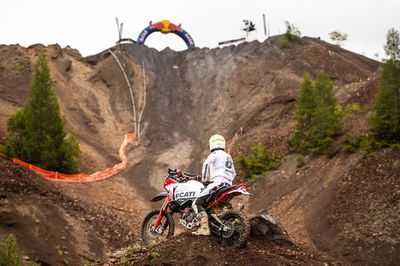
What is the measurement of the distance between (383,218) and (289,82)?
26633mm

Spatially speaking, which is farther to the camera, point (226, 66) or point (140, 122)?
point (226, 66)

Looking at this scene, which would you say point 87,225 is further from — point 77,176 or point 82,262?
point 77,176

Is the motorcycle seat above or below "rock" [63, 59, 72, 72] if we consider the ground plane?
below

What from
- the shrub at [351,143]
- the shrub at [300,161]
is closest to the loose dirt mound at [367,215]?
the shrub at [351,143]

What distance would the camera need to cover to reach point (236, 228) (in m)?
8.94

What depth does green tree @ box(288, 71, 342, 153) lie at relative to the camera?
24.1 m

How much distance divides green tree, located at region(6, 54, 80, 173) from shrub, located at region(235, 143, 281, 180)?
10128 mm

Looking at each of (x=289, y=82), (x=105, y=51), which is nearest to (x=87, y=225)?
(x=289, y=82)

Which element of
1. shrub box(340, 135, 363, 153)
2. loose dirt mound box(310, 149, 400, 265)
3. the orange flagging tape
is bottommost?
loose dirt mound box(310, 149, 400, 265)

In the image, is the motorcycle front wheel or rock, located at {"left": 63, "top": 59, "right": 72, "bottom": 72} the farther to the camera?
rock, located at {"left": 63, "top": 59, "right": 72, "bottom": 72}

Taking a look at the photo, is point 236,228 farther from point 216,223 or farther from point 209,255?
point 209,255

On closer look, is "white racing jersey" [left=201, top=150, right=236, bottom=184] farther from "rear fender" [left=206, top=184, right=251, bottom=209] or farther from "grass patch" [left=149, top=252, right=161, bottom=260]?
"grass patch" [left=149, top=252, right=161, bottom=260]

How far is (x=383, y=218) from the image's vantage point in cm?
1589

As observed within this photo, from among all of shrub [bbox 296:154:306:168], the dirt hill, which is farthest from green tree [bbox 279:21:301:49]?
shrub [bbox 296:154:306:168]
